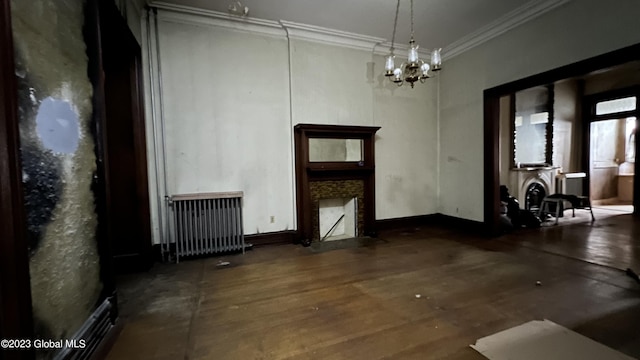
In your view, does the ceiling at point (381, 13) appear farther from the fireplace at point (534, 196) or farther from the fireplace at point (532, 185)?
the fireplace at point (534, 196)

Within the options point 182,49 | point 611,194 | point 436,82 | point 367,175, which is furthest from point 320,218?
point 611,194

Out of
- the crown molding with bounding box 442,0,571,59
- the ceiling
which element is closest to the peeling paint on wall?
the ceiling

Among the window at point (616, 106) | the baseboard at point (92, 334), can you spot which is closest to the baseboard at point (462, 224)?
the baseboard at point (92, 334)

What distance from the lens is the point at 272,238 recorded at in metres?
4.32

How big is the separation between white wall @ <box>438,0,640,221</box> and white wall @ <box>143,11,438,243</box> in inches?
42.6

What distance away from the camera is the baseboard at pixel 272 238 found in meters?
4.20

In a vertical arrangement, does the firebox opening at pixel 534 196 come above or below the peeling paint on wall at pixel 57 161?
below

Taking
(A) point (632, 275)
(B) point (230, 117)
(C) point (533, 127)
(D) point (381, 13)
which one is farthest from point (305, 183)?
(C) point (533, 127)

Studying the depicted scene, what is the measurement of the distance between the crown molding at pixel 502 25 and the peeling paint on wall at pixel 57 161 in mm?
5268

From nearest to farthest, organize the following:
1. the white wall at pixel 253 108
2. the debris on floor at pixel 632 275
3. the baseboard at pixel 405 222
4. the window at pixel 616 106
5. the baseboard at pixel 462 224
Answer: the debris on floor at pixel 632 275 → the white wall at pixel 253 108 → the baseboard at pixel 462 224 → the baseboard at pixel 405 222 → the window at pixel 616 106

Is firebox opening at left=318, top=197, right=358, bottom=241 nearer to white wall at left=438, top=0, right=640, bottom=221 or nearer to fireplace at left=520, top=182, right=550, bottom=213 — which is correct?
white wall at left=438, top=0, right=640, bottom=221

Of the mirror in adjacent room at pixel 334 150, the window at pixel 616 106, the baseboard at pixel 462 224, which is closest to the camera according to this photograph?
the mirror in adjacent room at pixel 334 150

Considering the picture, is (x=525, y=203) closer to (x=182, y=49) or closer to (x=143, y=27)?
(x=182, y=49)

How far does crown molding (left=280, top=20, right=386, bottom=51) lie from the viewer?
14.0 feet
